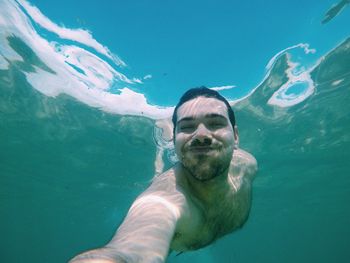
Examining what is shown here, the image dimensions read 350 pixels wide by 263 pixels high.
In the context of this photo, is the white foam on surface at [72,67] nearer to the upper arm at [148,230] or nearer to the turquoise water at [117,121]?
the turquoise water at [117,121]

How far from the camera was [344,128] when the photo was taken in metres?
22.0

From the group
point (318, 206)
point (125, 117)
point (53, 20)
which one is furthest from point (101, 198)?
point (318, 206)

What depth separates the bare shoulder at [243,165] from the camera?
19.2 feet

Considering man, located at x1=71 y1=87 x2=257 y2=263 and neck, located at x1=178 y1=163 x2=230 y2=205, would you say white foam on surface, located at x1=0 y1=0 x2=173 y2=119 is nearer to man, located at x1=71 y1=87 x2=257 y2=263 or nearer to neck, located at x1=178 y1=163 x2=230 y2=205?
man, located at x1=71 y1=87 x2=257 y2=263

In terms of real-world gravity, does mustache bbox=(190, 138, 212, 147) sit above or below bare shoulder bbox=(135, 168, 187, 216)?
above

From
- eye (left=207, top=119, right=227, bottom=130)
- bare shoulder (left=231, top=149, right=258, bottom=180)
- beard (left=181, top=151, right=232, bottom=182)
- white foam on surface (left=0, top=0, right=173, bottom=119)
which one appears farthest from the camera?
white foam on surface (left=0, top=0, right=173, bottom=119)

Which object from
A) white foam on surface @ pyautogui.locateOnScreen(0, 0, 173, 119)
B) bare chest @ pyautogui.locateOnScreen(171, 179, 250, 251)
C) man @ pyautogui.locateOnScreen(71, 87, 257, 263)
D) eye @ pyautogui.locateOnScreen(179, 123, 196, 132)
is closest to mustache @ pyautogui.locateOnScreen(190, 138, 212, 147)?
man @ pyautogui.locateOnScreen(71, 87, 257, 263)

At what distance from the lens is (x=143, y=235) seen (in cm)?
228

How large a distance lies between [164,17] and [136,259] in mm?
10281

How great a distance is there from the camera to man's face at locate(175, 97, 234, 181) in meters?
3.88

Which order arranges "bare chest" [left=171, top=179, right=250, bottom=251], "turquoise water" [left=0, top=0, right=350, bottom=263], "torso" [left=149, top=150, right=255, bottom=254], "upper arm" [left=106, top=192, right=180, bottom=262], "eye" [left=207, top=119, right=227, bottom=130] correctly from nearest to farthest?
1. "upper arm" [left=106, top=192, right=180, bottom=262]
2. "torso" [left=149, top=150, right=255, bottom=254]
3. "bare chest" [left=171, top=179, right=250, bottom=251]
4. "eye" [left=207, top=119, right=227, bottom=130]
5. "turquoise water" [left=0, top=0, right=350, bottom=263]

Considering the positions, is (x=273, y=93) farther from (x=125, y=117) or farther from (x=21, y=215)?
(x=21, y=215)

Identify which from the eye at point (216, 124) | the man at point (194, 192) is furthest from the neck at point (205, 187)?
the eye at point (216, 124)

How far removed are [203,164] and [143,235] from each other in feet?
5.63
